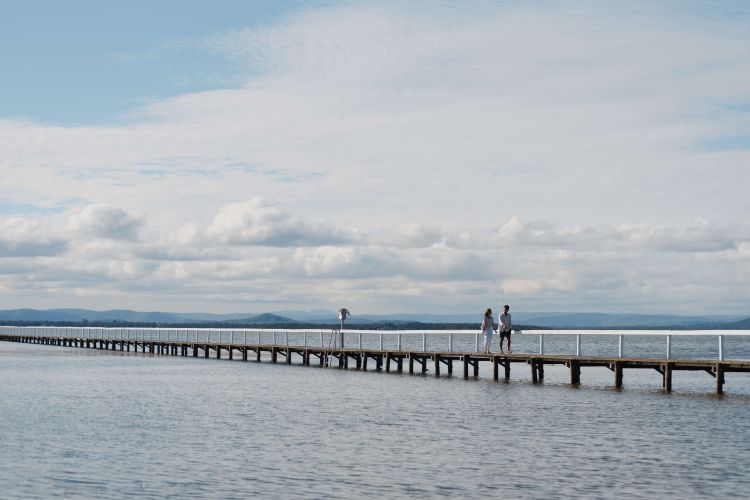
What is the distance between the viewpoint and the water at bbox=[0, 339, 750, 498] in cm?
1927

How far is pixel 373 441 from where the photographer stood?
2511 cm

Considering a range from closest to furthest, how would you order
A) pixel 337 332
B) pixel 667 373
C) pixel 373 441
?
pixel 373 441
pixel 667 373
pixel 337 332

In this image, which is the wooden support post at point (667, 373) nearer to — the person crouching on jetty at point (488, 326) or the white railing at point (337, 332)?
the white railing at point (337, 332)

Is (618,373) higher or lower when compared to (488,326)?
lower

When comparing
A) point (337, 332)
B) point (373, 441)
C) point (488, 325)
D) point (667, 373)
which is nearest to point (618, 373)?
point (667, 373)

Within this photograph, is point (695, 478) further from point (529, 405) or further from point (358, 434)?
point (529, 405)

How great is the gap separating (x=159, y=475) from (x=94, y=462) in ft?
7.48

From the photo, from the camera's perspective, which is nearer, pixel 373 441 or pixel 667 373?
pixel 373 441

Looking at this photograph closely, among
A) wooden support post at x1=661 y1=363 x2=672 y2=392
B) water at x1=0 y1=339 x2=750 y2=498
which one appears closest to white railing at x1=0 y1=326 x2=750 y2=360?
wooden support post at x1=661 y1=363 x2=672 y2=392

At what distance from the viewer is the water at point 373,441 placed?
19.3 m

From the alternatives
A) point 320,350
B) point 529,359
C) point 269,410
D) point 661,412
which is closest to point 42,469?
point 269,410

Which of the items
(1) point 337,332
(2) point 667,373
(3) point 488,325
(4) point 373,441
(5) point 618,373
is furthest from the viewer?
(1) point 337,332

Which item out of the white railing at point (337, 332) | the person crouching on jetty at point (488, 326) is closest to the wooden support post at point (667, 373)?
the white railing at point (337, 332)

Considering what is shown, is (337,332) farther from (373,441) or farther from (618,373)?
(373,441)
